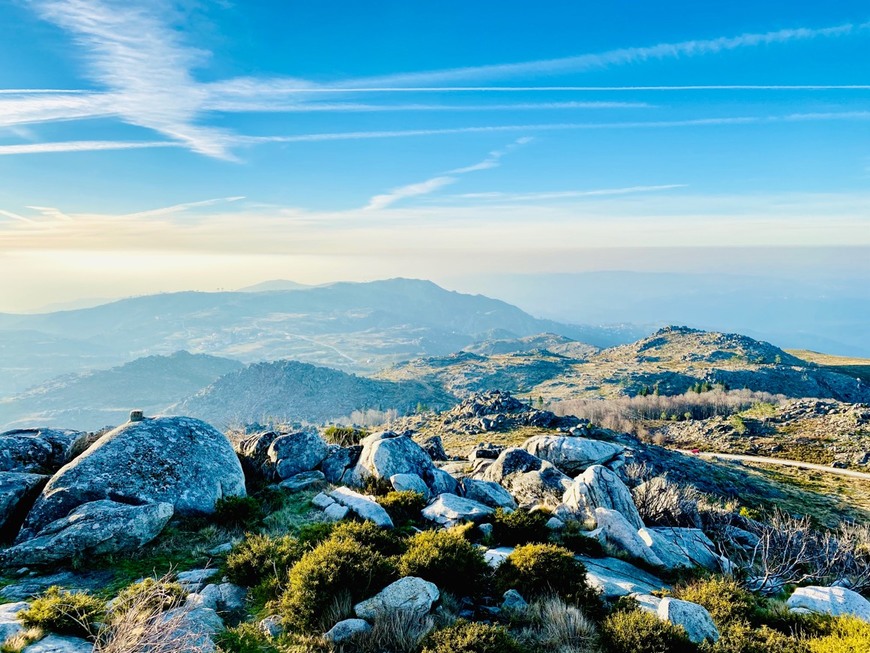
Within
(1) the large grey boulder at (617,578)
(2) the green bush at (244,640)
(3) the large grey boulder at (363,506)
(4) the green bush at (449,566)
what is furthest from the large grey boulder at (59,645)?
(1) the large grey boulder at (617,578)

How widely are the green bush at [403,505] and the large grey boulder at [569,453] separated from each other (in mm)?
26321

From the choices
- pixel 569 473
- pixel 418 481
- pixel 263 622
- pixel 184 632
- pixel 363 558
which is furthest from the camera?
→ pixel 569 473

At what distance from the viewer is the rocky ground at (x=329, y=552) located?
11.4m

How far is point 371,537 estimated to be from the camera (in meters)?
15.8

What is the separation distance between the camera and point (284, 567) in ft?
47.3

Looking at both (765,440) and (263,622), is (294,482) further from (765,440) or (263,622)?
(765,440)

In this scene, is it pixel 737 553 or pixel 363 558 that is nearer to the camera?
pixel 363 558

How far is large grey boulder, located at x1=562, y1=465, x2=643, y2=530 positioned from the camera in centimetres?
2352

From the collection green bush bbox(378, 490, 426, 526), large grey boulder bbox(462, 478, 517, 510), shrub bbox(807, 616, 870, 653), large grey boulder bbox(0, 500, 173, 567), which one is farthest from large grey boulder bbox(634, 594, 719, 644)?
large grey boulder bbox(0, 500, 173, 567)

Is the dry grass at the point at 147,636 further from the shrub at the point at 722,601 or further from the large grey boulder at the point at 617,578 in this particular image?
the shrub at the point at 722,601

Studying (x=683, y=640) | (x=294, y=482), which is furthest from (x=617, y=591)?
(x=294, y=482)

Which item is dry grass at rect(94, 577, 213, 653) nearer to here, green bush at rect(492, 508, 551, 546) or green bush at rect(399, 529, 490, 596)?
green bush at rect(399, 529, 490, 596)

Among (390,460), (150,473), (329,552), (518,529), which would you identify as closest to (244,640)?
(329,552)

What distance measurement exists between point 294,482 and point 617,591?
680 inches
